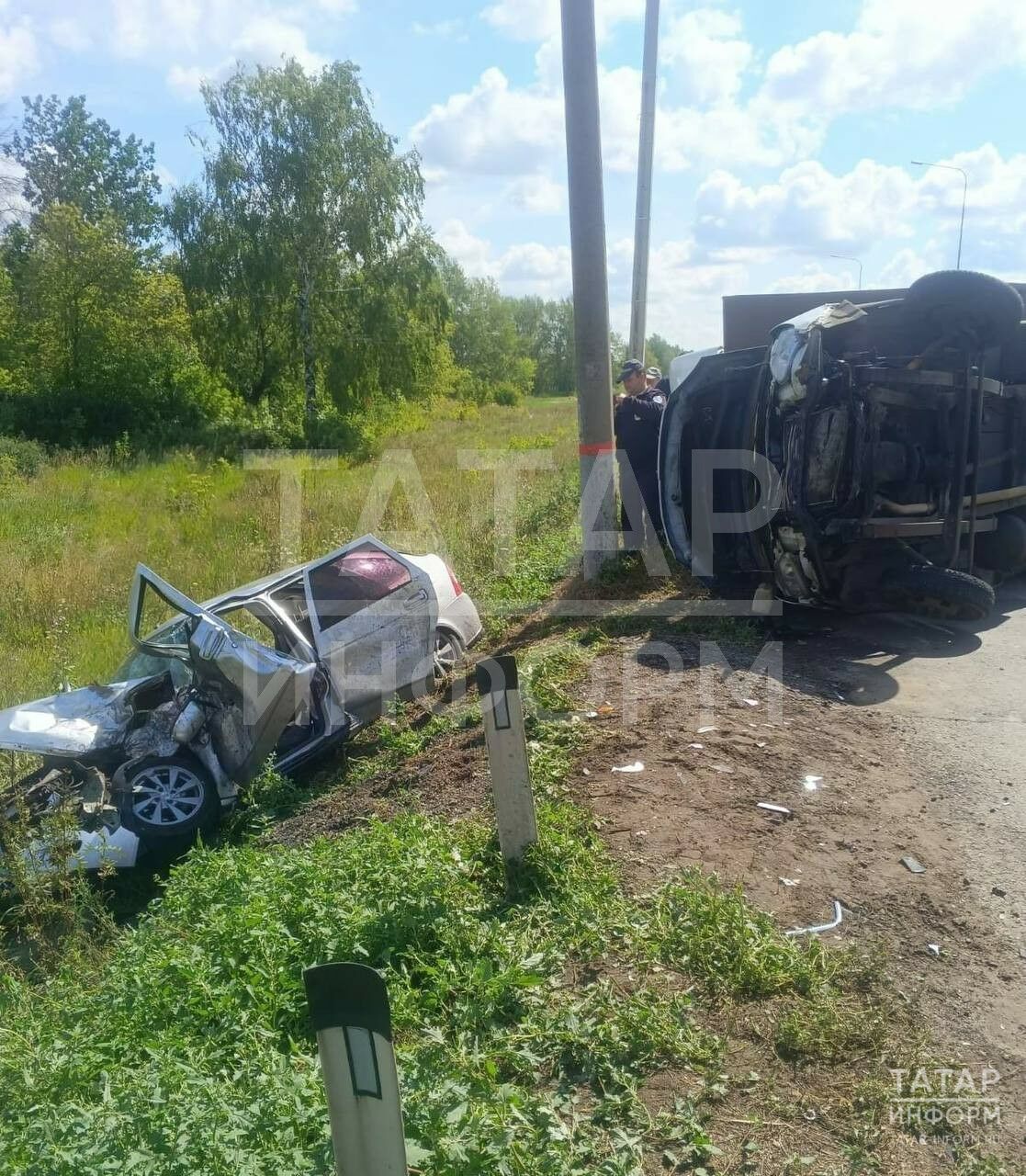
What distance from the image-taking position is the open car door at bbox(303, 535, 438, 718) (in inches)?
256

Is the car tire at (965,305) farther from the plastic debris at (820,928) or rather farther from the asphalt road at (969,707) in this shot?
the plastic debris at (820,928)

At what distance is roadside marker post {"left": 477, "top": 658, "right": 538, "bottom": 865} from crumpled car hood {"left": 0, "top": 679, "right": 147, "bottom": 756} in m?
3.25

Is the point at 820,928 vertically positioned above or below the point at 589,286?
below

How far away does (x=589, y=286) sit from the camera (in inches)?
326

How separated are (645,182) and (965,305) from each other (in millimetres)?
8112

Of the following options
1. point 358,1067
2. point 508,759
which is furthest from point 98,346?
point 358,1067

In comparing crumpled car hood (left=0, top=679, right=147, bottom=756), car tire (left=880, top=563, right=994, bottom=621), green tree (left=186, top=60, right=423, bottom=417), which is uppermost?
green tree (left=186, top=60, right=423, bottom=417)

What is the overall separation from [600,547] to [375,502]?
5.89 meters

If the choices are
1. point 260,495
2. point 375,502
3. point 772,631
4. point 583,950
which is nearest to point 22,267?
point 260,495

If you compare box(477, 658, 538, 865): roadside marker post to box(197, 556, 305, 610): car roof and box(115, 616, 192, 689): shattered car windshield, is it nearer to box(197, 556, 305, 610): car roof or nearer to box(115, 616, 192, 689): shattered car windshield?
box(115, 616, 192, 689): shattered car windshield

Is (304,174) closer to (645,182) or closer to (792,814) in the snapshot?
(645,182)

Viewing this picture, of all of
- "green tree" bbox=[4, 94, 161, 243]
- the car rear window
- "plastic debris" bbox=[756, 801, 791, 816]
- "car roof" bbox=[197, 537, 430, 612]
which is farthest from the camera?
"green tree" bbox=[4, 94, 161, 243]

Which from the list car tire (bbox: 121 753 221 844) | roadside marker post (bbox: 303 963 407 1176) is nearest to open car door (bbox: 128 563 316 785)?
car tire (bbox: 121 753 221 844)

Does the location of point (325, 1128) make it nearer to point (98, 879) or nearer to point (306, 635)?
point (98, 879)
